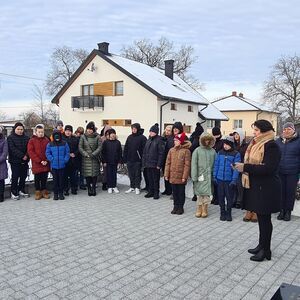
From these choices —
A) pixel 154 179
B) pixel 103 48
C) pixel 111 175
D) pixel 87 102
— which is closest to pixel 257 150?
pixel 154 179

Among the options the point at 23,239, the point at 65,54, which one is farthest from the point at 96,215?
the point at 65,54

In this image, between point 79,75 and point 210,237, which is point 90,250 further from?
point 79,75

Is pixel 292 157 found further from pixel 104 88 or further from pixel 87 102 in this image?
pixel 87 102

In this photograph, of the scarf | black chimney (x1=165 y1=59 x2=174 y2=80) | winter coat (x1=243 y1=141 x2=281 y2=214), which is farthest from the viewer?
black chimney (x1=165 y1=59 x2=174 y2=80)

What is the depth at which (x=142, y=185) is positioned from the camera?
33.7ft

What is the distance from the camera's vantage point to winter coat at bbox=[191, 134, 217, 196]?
6.82m

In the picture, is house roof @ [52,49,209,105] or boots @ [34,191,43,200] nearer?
boots @ [34,191,43,200]

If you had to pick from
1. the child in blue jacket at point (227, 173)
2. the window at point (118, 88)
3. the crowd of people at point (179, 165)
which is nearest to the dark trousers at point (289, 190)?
the crowd of people at point (179, 165)

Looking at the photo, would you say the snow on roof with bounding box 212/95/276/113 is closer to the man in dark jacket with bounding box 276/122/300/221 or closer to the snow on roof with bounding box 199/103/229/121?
the snow on roof with bounding box 199/103/229/121

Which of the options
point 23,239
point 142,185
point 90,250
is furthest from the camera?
point 142,185

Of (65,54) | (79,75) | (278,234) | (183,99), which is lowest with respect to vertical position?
(278,234)

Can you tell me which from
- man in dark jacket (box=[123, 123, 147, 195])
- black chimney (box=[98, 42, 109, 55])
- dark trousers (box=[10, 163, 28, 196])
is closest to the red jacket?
dark trousers (box=[10, 163, 28, 196])

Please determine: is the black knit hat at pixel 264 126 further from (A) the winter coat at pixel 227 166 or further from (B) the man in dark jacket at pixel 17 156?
(B) the man in dark jacket at pixel 17 156

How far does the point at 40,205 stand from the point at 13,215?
3.02ft
